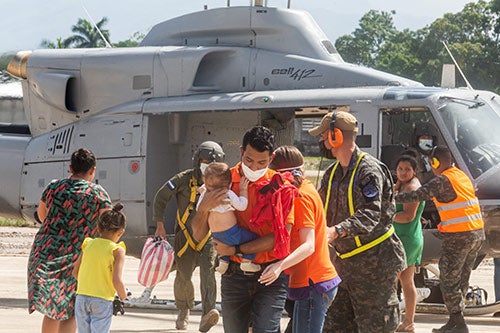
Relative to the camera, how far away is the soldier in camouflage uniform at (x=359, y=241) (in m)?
7.19

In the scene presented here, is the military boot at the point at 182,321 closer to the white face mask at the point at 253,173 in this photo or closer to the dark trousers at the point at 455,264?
the dark trousers at the point at 455,264

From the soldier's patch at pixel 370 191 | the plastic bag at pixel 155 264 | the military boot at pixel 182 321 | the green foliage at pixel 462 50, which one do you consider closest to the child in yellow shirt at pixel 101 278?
the soldier's patch at pixel 370 191

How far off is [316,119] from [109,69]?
8.37 feet

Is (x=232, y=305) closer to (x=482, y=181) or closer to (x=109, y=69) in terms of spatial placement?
(x=482, y=181)

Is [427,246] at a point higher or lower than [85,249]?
lower

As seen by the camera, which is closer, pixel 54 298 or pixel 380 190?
pixel 380 190

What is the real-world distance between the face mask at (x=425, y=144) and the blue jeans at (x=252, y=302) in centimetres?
554

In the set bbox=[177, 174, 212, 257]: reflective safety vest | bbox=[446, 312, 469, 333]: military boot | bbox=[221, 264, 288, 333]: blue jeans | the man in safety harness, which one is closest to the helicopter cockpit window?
bbox=[446, 312, 469, 333]: military boot

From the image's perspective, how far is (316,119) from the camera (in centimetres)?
1353

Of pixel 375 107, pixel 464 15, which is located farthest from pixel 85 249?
pixel 464 15

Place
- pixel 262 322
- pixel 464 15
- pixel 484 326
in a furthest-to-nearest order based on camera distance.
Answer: pixel 464 15 < pixel 484 326 < pixel 262 322

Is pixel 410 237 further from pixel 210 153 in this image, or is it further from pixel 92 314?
pixel 92 314

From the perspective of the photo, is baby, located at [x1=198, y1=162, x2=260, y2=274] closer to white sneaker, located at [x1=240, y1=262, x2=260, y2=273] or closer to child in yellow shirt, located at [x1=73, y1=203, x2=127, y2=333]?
white sneaker, located at [x1=240, y1=262, x2=260, y2=273]

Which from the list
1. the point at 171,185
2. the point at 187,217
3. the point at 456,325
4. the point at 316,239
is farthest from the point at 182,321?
the point at 316,239
